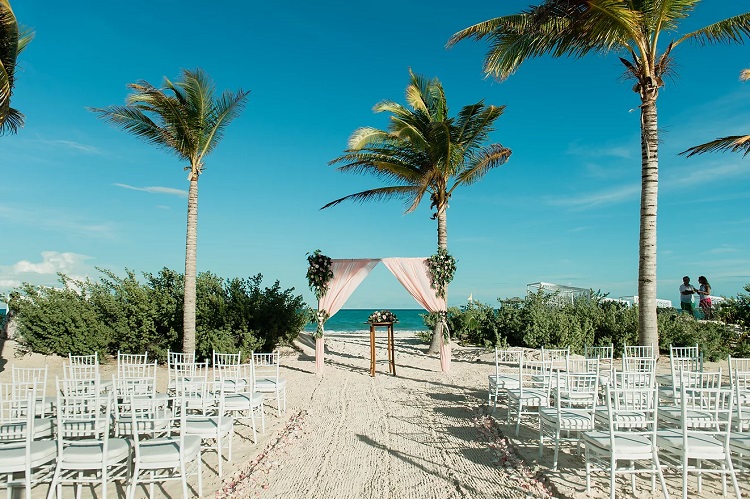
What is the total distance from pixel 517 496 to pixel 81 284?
13.8 m

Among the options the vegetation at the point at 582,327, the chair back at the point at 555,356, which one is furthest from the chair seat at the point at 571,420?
the vegetation at the point at 582,327

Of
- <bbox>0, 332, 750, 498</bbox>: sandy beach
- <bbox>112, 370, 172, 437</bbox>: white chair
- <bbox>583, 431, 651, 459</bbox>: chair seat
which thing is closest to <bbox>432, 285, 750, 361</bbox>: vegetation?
<bbox>0, 332, 750, 498</bbox>: sandy beach

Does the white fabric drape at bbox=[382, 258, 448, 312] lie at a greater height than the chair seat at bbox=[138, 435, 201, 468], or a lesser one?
greater

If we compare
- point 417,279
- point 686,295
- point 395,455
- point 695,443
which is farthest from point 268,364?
point 686,295

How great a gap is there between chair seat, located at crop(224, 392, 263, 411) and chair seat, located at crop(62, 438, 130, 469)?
188cm

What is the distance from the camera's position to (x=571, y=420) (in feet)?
17.3

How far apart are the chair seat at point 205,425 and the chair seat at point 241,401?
0.84 m

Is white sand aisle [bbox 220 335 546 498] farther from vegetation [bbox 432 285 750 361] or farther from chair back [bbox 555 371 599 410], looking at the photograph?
vegetation [bbox 432 285 750 361]

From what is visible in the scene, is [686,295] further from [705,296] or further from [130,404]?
[130,404]

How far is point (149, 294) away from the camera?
14.0 metres

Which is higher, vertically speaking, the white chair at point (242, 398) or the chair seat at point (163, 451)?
the chair seat at point (163, 451)

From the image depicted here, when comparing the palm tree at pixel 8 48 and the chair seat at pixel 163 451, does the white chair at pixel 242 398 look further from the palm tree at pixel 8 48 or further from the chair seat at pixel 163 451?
the palm tree at pixel 8 48

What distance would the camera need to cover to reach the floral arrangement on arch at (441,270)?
12.3m

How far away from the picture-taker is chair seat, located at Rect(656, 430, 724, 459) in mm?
4277
